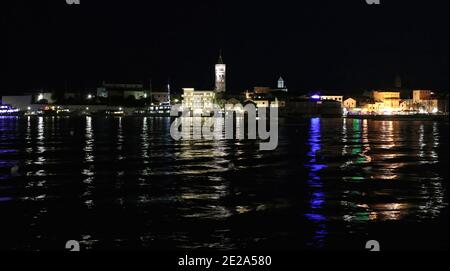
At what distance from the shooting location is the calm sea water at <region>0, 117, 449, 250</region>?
11055 millimetres

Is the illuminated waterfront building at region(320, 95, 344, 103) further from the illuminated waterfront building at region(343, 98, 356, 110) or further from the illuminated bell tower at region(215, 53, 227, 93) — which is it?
the illuminated bell tower at region(215, 53, 227, 93)

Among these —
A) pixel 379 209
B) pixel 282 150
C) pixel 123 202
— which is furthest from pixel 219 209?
pixel 282 150

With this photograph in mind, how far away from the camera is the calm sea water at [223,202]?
11.1 meters

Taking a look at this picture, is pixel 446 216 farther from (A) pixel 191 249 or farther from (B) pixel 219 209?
(A) pixel 191 249

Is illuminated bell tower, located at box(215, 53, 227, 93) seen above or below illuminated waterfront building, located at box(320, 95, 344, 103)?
above

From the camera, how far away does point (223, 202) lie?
14.5 meters

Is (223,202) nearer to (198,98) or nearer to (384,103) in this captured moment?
(384,103)

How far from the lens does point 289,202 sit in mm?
14703

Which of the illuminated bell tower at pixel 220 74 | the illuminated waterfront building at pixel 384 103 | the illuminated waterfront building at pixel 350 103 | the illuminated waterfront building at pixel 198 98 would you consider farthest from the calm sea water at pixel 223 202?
the illuminated bell tower at pixel 220 74

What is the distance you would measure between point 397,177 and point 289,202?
19.4 feet

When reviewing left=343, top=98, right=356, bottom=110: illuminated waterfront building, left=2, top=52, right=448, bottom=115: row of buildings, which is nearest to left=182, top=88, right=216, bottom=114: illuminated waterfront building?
left=2, top=52, right=448, bottom=115: row of buildings

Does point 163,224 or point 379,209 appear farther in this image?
point 379,209

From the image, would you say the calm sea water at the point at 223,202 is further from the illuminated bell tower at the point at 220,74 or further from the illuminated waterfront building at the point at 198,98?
the illuminated bell tower at the point at 220,74

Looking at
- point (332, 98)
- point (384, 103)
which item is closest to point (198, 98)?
point (332, 98)
